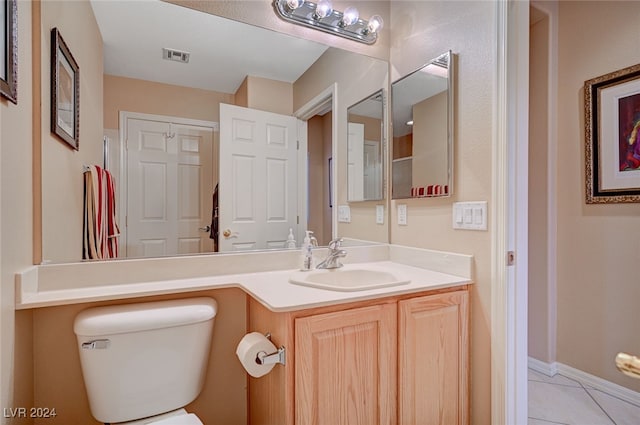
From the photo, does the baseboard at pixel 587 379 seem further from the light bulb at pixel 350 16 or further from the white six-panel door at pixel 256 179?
the light bulb at pixel 350 16

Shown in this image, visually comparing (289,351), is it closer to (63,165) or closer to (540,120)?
(63,165)

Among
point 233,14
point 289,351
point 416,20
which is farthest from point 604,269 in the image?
point 233,14

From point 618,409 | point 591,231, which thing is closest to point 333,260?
point 591,231

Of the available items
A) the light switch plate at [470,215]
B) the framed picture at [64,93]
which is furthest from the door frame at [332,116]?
the framed picture at [64,93]

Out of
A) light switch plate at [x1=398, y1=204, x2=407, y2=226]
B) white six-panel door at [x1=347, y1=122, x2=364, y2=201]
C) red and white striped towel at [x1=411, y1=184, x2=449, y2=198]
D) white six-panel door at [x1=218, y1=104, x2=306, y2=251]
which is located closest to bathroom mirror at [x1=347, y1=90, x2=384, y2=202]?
white six-panel door at [x1=347, y1=122, x2=364, y2=201]

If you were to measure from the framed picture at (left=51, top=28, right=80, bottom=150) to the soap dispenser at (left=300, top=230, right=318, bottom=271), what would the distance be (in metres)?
1.05

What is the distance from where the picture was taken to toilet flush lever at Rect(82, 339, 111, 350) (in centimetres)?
107

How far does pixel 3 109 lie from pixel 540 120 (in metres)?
2.78

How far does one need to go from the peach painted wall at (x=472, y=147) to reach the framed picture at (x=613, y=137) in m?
1.14

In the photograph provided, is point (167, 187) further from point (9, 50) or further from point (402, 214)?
point (402, 214)

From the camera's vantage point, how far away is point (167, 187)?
1.40 meters

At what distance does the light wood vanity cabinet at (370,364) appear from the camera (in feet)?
3.46

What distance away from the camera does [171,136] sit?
141cm

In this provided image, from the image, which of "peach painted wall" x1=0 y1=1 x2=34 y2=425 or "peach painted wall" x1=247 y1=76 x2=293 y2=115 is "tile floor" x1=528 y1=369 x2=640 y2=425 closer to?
"peach painted wall" x1=247 y1=76 x2=293 y2=115
